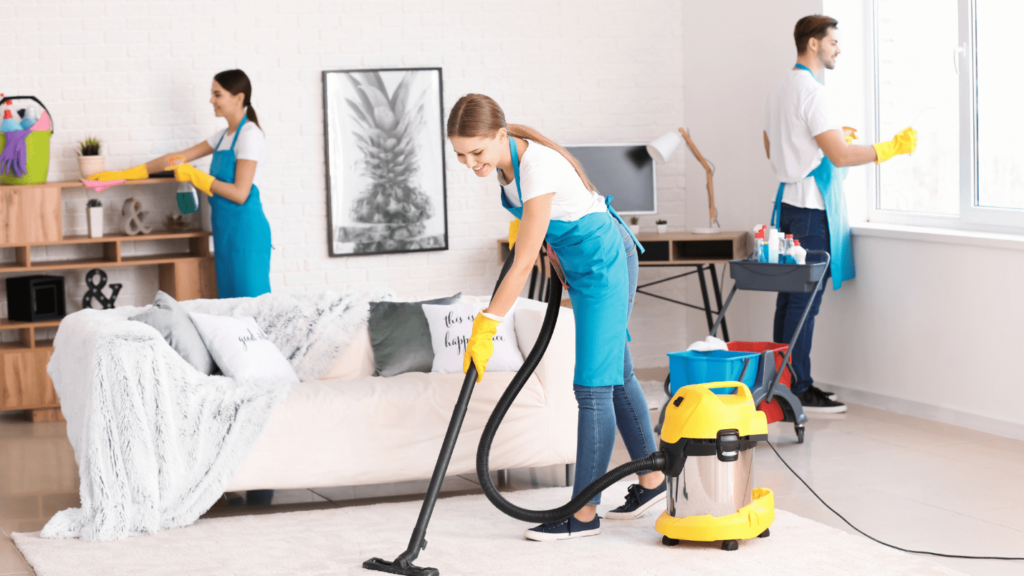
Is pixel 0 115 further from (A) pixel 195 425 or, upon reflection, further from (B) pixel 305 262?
(A) pixel 195 425

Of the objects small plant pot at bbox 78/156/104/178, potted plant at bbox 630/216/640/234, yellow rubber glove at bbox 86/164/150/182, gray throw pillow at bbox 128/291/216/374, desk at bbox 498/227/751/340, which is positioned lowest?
gray throw pillow at bbox 128/291/216/374

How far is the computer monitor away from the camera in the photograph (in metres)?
6.20

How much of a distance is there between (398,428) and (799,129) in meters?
2.40

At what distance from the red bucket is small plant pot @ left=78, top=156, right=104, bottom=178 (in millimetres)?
3224

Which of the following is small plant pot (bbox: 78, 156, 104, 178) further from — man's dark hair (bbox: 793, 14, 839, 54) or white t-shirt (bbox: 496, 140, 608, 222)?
man's dark hair (bbox: 793, 14, 839, 54)

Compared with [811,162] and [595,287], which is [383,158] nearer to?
[811,162]

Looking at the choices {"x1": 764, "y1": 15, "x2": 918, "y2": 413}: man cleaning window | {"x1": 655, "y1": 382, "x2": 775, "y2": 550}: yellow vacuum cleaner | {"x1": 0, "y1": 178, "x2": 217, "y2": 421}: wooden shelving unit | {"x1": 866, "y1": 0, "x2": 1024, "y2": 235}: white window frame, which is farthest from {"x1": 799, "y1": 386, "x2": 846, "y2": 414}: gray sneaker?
{"x1": 0, "y1": 178, "x2": 217, "y2": 421}: wooden shelving unit

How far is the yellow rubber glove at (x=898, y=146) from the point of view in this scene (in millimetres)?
4844

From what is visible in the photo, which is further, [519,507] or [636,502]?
[636,502]

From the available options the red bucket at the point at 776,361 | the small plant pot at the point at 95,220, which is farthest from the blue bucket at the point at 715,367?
the small plant pot at the point at 95,220

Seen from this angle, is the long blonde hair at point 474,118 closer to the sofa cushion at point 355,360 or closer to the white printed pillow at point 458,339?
the white printed pillow at point 458,339

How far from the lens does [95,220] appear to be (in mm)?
5594

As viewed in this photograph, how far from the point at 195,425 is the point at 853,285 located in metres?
3.19

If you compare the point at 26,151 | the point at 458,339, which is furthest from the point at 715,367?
the point at 26,151
